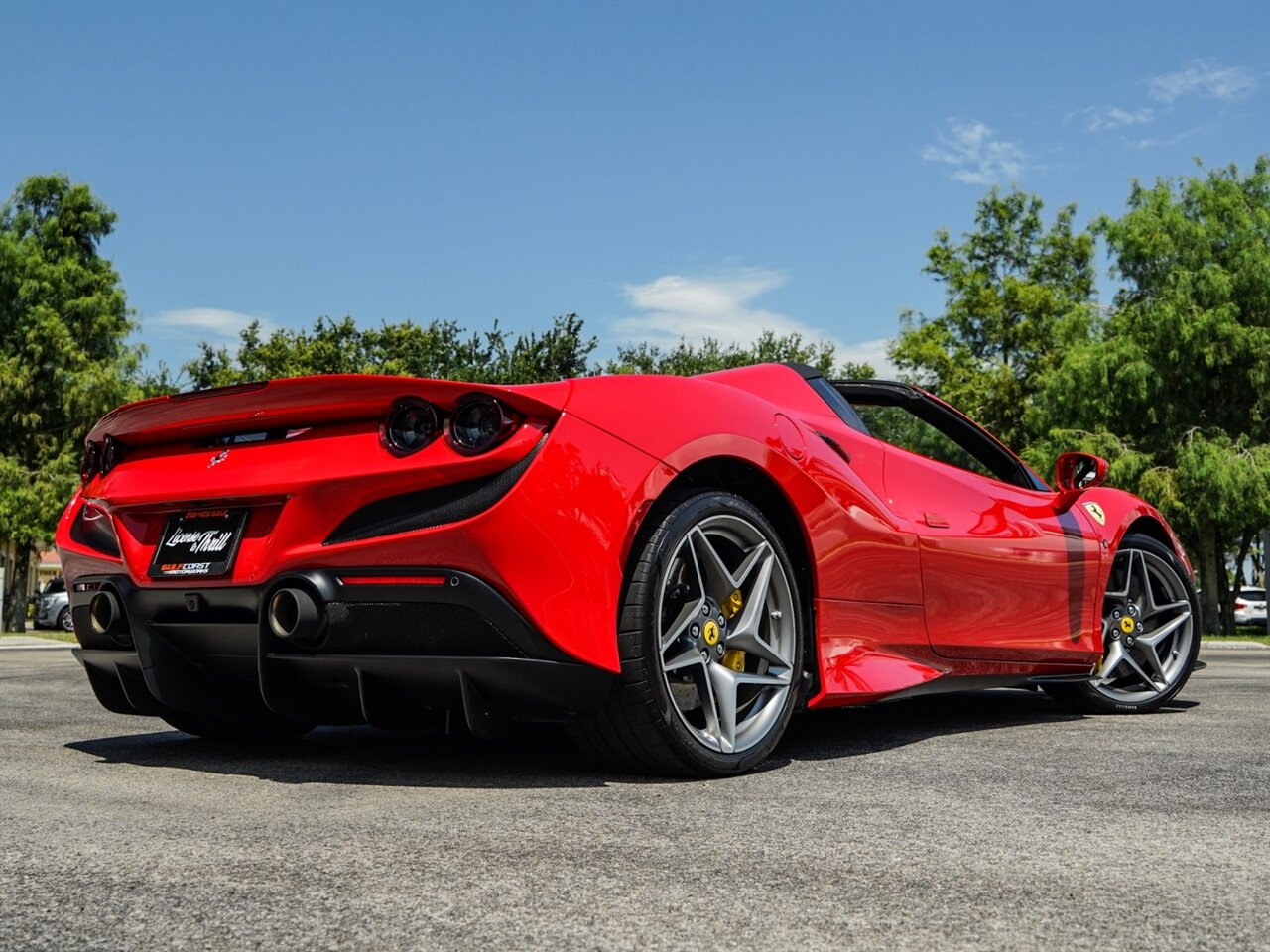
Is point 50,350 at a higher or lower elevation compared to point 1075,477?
higher

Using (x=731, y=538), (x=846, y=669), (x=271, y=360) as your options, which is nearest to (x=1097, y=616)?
(x=846, y=669)

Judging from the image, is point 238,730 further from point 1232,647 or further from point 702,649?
point 1232,647

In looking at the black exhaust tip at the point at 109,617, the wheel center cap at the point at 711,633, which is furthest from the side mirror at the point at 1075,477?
the black exhaust tip at the point at 109,617

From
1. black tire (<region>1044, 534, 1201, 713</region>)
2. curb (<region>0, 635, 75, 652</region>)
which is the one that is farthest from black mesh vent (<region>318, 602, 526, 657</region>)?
curb (<region>0, 635, 75, 652</region>)

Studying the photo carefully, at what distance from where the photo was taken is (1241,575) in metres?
47.3

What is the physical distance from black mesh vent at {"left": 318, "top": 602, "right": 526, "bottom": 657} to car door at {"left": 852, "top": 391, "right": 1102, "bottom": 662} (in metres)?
1.79

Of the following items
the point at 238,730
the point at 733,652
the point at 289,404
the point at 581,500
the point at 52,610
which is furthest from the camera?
the point at 52,610

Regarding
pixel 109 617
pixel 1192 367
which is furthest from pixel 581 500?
pixel 1192 367

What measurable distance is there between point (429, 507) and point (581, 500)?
384 millimetres

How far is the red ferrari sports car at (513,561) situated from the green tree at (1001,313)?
30297 millimetres

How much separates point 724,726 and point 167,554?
1630 millimetres

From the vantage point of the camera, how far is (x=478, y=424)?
3352 millimetres

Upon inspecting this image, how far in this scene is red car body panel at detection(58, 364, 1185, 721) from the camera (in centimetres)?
328

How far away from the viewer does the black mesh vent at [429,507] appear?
3.26 m
